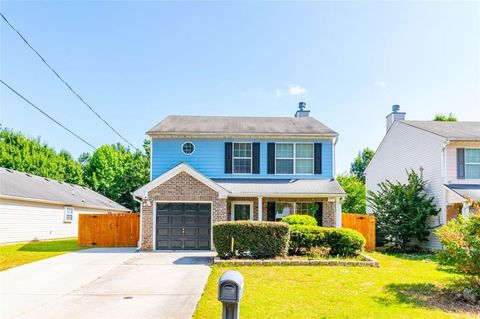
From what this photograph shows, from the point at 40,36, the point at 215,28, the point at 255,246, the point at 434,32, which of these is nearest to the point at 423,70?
the point at 434,32

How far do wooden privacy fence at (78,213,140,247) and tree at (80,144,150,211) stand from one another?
621 inches

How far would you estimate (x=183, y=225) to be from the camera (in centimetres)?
1612

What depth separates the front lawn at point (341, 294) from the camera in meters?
6.80

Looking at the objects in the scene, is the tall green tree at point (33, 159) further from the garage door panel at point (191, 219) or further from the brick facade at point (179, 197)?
the garage door panel at point (191, 219)

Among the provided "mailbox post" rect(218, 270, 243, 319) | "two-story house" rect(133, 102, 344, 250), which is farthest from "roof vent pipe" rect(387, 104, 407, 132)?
"mailbox post" rect(218, 270, 243, 319)

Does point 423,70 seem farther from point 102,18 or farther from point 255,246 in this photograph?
point 102,18

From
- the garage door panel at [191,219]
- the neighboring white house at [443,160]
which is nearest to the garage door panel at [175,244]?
the garage door panel at [191,219]

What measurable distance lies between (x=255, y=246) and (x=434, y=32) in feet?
34.0

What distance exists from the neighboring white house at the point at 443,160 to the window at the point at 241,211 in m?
8.73

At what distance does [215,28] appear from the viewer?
15.6m

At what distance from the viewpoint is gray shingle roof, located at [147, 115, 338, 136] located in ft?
57.7

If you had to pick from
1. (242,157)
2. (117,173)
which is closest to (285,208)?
(242,157)

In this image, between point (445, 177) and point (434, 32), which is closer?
point (434, 32)

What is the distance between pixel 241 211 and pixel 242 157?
258cm
